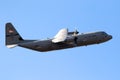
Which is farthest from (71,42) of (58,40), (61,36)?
(61,36)

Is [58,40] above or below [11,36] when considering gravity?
below

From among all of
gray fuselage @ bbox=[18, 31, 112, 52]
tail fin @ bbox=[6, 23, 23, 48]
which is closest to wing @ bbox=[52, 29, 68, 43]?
gray fuselage @ bbox=[18, 31, 112, 52]

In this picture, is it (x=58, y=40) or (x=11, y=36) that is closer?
(x=58, y=40)

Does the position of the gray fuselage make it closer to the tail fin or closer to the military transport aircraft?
the military transport aircraft

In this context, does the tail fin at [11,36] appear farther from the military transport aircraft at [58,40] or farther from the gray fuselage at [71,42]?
the gray fuselage at [71,42]

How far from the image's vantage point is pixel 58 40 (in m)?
122

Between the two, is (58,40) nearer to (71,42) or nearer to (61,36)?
(61,36)

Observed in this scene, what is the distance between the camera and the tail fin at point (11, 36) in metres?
123

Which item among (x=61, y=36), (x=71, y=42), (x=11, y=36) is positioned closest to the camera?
(x=71, y=42)

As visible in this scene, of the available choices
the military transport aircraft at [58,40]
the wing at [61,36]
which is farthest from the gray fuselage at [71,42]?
the wing at [61,36]

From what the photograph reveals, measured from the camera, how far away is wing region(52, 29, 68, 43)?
4802 inches

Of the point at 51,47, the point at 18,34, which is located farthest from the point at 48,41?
the point at 18,34

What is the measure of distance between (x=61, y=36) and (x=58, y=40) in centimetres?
361

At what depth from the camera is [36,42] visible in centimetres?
12531
